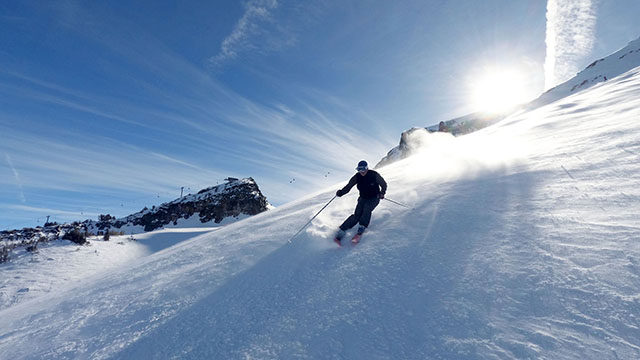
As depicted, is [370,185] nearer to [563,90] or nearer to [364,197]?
[364,197]

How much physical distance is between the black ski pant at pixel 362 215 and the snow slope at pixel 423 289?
249 millimetres

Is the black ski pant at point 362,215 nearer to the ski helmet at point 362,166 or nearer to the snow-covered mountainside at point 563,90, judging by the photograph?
the ski helmet at point 362,166

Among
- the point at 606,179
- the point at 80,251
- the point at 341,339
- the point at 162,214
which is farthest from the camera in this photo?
the point at 162,214

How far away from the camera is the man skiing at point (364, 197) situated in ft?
16.4

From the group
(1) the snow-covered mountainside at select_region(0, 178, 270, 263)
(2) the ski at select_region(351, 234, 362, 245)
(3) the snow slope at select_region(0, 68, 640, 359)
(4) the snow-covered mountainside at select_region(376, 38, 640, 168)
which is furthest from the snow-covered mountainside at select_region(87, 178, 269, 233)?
(2) the ski at select_region(351, 234, 362, 245)

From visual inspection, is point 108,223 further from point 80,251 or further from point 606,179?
point 606,179

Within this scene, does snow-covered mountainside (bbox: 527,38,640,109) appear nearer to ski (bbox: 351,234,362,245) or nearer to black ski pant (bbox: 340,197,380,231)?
black ski pant (bbox: 340,197,380,231)

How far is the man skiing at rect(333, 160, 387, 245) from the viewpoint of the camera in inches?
197

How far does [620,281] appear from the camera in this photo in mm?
2250

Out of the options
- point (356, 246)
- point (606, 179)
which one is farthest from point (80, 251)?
point (606, 179)

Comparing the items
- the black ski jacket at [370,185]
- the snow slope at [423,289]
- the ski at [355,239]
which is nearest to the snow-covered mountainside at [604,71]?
the snow slope at [423,289]

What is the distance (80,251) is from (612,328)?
648 inches

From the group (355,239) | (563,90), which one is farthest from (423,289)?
(563,90)

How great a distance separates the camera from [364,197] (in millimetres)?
5594
